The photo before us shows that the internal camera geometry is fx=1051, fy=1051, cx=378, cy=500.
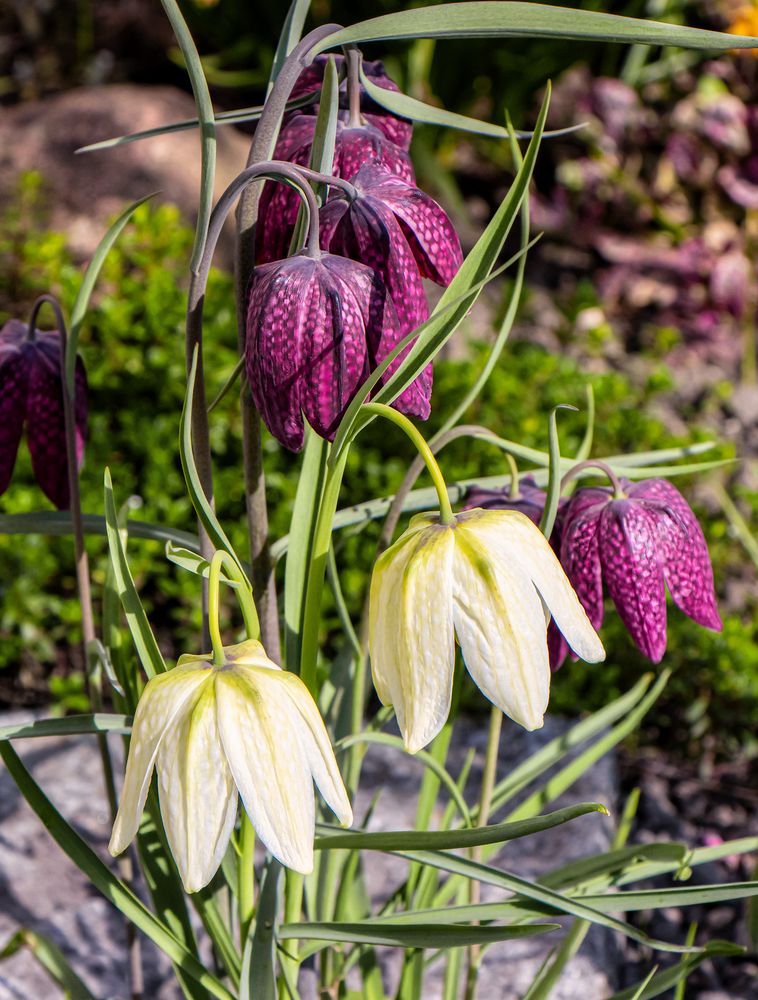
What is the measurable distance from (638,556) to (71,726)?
454 millimetres

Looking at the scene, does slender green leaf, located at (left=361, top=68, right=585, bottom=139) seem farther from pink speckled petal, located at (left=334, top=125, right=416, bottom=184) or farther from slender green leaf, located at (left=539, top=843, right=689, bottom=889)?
slender green leaf, located at (left=539, top=843, right=689, bottom=889)

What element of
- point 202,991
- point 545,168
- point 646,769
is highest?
point 545,168

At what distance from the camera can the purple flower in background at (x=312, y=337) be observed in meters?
0.66

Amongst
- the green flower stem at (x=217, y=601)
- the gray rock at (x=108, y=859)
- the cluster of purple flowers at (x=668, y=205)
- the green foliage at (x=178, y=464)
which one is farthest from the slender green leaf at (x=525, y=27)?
the cluster of purple flowers at (x=668, y=205)

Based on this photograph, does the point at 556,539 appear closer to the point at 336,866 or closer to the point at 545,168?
the point at 336,866

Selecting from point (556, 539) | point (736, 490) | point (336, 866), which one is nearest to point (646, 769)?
point (736, 490)

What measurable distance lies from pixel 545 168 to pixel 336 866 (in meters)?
2.87

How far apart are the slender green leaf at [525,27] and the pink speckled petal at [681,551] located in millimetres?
355

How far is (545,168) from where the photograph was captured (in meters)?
3.44

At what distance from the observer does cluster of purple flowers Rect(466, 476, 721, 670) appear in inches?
33.2

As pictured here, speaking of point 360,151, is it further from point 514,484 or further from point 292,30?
point 514,484

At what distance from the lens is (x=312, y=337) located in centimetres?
66

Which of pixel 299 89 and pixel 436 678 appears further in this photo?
pixel 299 89

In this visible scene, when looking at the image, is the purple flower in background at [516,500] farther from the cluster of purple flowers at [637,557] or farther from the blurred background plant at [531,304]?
the blurred background plant at [531,304]
